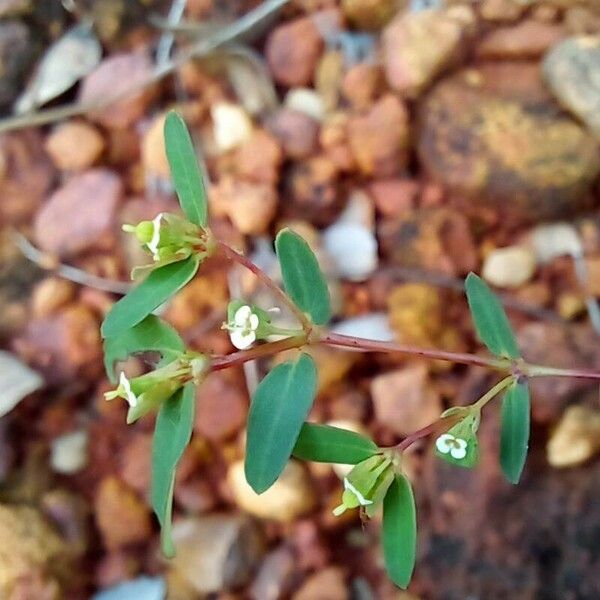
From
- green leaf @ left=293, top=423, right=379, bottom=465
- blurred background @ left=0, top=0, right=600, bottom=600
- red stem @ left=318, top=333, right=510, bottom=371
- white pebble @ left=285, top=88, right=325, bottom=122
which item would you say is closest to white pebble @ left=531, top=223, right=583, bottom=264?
blurred background @ left=0, top=0, right=600, bottom=600

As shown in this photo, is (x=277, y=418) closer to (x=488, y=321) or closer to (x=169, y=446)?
(x=169, y=446)

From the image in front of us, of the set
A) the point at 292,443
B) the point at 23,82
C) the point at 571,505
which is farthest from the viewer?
the point at 23,82

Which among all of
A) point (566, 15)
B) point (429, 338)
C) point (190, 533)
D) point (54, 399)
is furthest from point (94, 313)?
point (566, 15)

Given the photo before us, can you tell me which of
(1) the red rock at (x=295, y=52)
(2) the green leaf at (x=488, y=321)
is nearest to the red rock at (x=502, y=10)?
(1) the red rock at (x=295, y=52)

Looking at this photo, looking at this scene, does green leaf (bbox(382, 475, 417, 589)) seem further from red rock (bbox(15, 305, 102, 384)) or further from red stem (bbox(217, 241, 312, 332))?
red rock (bbox(15, 305, 102, 384))

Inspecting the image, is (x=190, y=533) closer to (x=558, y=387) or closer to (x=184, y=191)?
(x=558, y=387)

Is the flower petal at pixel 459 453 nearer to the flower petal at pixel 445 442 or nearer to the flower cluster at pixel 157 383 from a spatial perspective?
the flower petal at pixel 445 442

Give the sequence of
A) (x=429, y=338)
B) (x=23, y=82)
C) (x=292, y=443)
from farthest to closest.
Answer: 1. (x=23, y=82)
2. (x=429, y=338)
3. (x=292, y=443)

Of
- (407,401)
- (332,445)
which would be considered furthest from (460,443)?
(407,401)
